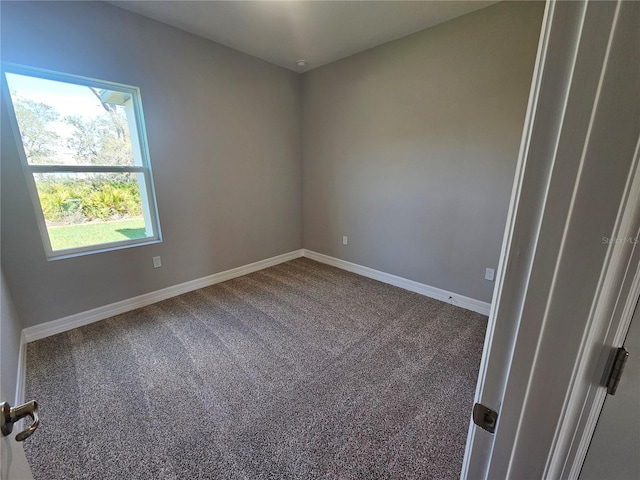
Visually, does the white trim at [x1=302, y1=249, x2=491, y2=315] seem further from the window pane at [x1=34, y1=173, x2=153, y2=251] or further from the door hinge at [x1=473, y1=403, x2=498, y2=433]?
the door hinge at [x1=473, y1=403, x2=498, y2=433]

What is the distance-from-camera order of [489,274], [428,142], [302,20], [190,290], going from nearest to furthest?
[302,20], [489,274], [428,142], [190,290]

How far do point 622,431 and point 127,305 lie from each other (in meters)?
3.27

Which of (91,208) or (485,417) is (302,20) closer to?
(91,208)

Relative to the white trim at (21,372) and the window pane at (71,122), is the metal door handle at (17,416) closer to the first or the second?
the white trim at (21,372)

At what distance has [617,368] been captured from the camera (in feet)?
1.48

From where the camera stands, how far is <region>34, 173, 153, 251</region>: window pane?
217 centimetres

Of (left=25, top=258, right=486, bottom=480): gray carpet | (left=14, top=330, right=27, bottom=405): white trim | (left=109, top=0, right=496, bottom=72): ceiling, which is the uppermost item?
(left=109, top=0, right=496, bottom=72): ceiling

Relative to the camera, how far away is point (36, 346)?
2.09 m

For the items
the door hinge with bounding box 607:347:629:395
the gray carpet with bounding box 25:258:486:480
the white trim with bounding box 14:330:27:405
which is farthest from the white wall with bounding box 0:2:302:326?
the door hinge with bounding box 607:347:629:395

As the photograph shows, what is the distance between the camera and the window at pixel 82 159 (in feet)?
6.63

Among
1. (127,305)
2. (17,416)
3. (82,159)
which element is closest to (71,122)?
(82,159)

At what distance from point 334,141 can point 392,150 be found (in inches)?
33.7

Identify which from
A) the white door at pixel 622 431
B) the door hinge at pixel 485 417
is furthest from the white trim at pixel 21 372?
the white door at pixel 622 431

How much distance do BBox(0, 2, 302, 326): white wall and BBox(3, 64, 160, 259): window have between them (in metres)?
0.09
